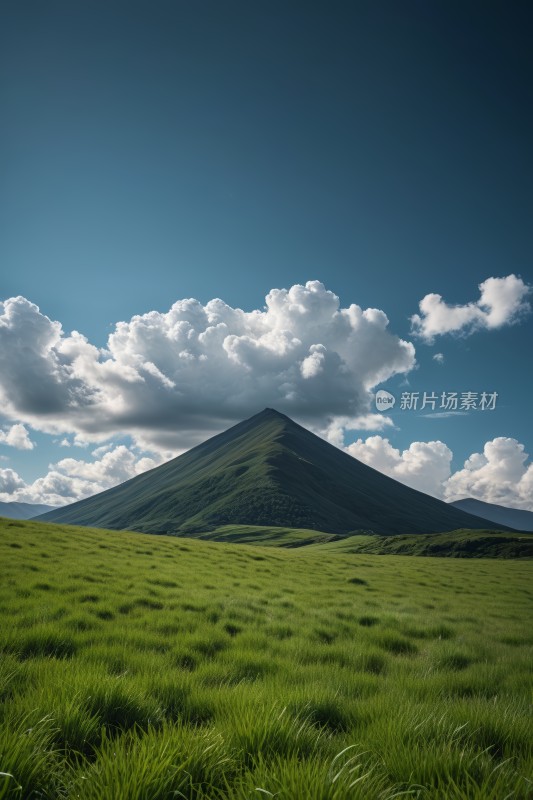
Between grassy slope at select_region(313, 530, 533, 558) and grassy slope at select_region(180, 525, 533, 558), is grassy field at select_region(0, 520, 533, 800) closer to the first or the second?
grassy slope at select_region(313, 530, 533, 558)

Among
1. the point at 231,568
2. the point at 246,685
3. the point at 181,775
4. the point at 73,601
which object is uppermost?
the point at 181,775

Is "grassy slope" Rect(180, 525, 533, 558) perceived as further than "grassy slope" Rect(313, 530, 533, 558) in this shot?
Yes

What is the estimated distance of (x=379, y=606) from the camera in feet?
52.2

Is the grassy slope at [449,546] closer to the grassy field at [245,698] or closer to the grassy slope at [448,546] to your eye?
the grassy slope at [448,546]

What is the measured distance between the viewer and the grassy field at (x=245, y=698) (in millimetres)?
2873

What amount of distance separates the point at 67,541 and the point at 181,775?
26753 mm

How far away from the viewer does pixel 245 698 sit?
4613 millimetres

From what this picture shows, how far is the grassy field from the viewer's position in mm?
2873

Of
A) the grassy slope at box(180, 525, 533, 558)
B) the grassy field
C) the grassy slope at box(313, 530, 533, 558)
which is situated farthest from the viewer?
the grassy slope at box(180, 525, 533, 558)

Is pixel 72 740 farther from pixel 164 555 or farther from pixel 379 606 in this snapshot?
pixel 164 555

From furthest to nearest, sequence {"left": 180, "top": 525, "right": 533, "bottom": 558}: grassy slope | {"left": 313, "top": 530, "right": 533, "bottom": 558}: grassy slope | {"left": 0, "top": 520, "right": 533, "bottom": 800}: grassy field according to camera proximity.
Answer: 1. {"left": 180, "top": 525, "right": 533, "bottom": 558}: grassy slope
2. {"left": 313, "top": 530, "right": 533, "bottom": 558}: grassy slope
3. {"left": 0, "top": 520, "right": 533, "bottom": 800}: grassy field

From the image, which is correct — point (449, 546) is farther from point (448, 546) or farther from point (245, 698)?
point (245, 698)

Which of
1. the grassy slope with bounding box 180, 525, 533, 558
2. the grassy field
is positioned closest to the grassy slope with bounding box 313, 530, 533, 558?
the grassy slope with bounding box 180, 525, 533, 558

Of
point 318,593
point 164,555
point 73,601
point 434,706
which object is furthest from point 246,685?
point 164,555
